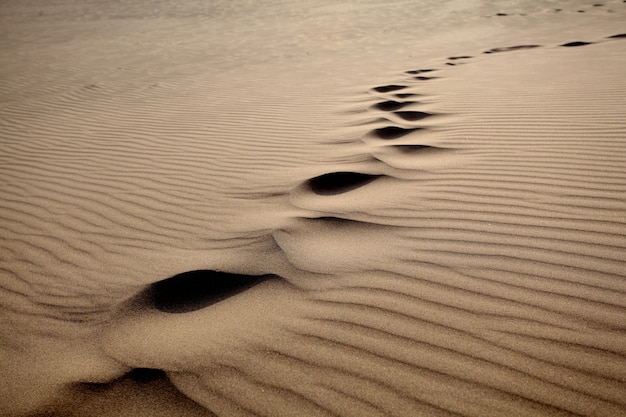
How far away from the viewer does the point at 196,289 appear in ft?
5.59

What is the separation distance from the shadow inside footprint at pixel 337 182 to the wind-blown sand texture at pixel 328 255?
15 millimetres

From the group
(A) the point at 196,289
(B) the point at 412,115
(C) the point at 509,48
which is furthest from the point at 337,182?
(C) the point at 509,48

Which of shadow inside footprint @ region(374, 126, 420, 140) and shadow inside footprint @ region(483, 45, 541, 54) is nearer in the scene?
shadow inside footprint @ region(374, 126, 420, 140)

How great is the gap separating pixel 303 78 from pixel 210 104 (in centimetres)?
174

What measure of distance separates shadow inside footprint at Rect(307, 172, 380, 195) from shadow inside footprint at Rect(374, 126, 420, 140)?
2.54 ft

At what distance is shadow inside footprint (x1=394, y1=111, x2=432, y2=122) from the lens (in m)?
3.61

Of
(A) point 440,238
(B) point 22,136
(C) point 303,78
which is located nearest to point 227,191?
(A) point 440,238

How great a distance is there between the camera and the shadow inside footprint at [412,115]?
3.61 meters

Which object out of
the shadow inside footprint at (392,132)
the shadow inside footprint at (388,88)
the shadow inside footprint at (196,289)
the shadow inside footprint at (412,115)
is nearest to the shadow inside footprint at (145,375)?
the shadow inside footprint at (196,289)

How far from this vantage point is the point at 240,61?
314 inches

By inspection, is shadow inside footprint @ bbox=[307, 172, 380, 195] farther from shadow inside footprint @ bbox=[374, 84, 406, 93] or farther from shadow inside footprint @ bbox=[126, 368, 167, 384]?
shadow inside footprint @ bbox=[374, 84, 406, 93]

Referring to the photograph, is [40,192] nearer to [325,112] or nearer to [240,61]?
[325,112]

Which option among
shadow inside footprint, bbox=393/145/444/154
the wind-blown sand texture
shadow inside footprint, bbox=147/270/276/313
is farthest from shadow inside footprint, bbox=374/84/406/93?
shadow inside footprint, bbox=147/270/276/313

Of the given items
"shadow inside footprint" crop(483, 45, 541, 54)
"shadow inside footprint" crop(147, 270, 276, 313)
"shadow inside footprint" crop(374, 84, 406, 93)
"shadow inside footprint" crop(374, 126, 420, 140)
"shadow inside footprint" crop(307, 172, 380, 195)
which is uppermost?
"shadow inside footprint" crop(483, 45, 541, 54)
